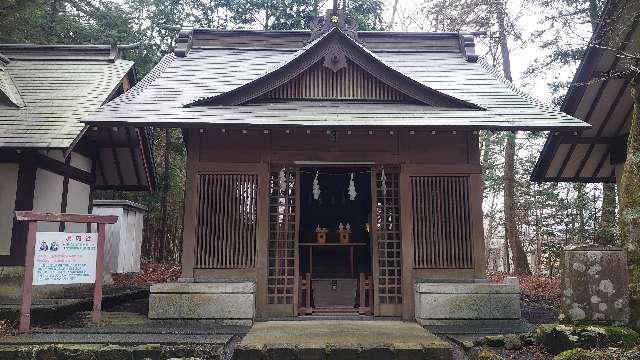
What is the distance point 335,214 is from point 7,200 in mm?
8044

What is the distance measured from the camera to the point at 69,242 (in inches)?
300

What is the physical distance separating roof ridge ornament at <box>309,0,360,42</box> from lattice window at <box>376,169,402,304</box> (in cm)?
358

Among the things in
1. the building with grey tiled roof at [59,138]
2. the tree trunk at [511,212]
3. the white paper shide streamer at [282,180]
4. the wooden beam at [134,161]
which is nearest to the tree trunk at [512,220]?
the tree trunk at [511,212]

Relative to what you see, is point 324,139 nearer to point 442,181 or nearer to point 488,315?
point 442,181

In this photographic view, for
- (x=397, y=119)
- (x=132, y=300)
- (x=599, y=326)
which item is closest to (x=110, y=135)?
(x=132, y=300)

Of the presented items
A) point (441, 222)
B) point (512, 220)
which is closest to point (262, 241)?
point (441, 222)

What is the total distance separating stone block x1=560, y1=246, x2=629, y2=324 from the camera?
6098 mm

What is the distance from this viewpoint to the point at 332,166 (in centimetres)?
926

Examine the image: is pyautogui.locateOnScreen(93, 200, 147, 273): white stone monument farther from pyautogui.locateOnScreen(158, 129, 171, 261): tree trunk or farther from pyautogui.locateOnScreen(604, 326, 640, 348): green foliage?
pyautogui.locateOnScreen(604, 326, 640, 348): green foliage

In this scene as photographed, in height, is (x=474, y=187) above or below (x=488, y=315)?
above

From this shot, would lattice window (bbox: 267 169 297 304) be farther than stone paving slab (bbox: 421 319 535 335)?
Yes

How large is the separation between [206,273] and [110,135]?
6.44 m

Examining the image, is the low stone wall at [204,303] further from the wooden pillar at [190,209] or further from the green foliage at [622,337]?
the green foliage at [622,337]

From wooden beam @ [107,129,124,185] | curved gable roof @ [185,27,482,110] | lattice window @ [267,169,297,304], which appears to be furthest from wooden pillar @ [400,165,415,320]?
wooden beam @ [107,129,124,185]
